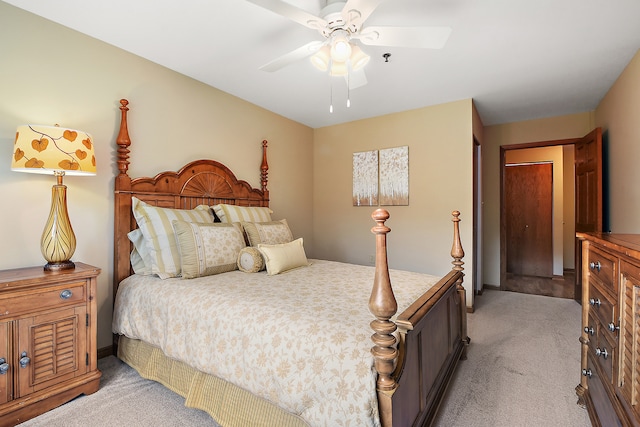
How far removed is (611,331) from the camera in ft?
4.31

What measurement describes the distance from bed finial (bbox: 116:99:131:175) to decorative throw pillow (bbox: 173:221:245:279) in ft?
2.26

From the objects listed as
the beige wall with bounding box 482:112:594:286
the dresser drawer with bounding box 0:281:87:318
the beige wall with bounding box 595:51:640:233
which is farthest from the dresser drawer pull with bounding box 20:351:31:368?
the beige wall with bounding box 482:112:594:286

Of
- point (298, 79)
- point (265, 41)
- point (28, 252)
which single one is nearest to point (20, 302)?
point (28, 252)

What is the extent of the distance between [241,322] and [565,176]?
6.73 meters

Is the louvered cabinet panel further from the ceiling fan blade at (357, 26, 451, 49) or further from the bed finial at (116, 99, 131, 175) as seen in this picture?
the bed finial at (116, 99, 131, 175)

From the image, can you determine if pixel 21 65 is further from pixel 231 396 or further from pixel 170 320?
pixel 231 396

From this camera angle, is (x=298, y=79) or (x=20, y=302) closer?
(x=20, y=302)

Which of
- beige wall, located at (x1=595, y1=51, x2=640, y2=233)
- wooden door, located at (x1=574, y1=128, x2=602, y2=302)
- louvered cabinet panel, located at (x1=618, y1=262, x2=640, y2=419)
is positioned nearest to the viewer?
louvered cabinet panel, located at (x1=618, y1=262, x2=640, y2=419)

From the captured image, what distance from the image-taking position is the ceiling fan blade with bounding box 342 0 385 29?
1.52m

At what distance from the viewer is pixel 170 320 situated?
1.85 meters

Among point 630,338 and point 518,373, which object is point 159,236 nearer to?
point 630,338

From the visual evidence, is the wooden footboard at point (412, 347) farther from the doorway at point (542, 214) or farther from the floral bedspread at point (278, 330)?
the doorway at point (542, 214)

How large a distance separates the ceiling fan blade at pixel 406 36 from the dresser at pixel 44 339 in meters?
2.35

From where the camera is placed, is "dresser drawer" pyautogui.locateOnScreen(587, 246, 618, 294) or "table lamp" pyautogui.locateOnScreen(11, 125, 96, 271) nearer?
"dresser drawer" pyautogui.locateOnScreen(587, 246, 618, 294)
